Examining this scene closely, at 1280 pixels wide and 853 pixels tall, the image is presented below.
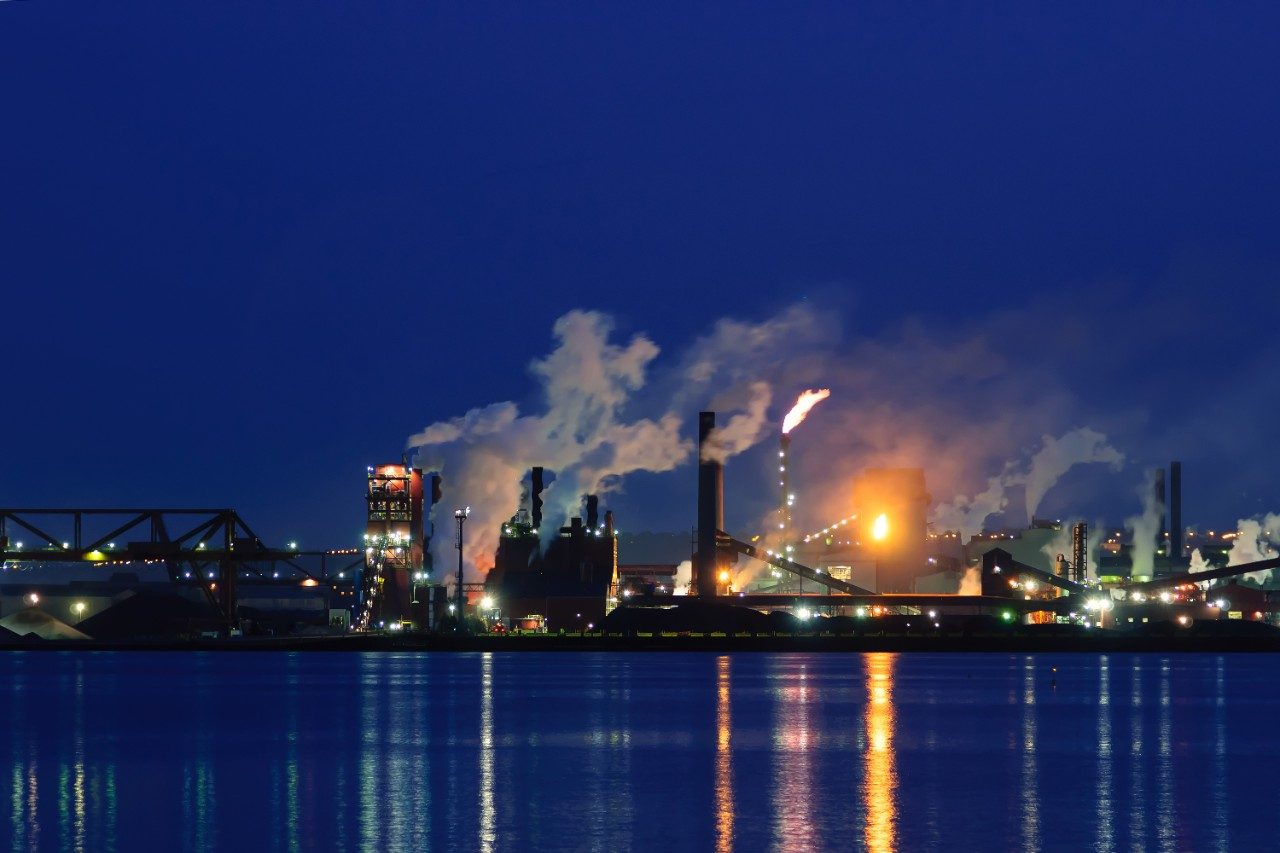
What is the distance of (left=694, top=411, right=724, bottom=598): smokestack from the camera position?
179m

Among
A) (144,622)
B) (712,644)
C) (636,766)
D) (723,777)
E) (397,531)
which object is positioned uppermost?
(397,531)

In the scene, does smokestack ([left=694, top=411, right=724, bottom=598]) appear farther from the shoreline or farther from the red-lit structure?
the red-lit structure

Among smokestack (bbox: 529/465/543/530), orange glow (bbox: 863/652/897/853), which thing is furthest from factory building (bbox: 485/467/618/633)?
orange glow (bbox: 863/652/897/853)

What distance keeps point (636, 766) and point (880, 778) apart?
6722 mm

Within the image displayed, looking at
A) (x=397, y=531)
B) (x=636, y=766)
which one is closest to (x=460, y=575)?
(x=397, y=531)

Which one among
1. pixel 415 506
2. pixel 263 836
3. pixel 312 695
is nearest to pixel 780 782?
pixel 263 836

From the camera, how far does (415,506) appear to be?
168 m

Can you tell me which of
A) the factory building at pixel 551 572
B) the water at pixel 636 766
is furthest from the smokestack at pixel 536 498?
the water at pixel 636 766

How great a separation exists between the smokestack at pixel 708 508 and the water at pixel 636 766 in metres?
82.0

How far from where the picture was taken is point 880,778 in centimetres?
4434

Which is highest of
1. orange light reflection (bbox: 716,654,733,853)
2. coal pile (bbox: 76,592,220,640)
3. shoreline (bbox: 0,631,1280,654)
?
orange light reflection (bbox: 716,654,733,853)

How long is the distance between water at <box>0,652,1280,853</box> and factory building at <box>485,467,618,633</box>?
249ft

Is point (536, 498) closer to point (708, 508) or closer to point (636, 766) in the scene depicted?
point (708, 508)

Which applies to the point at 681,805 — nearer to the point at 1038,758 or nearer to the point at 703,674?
the point at 1038,758
